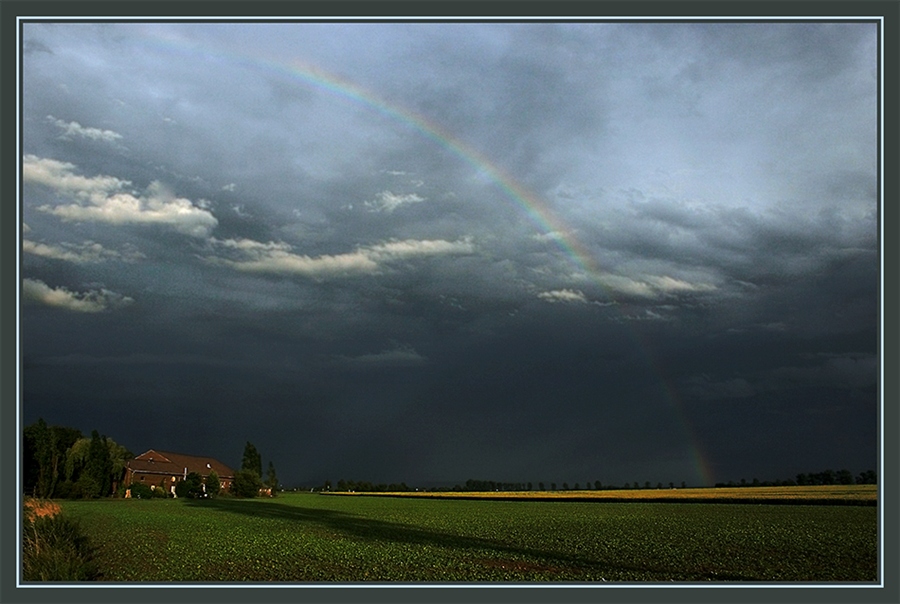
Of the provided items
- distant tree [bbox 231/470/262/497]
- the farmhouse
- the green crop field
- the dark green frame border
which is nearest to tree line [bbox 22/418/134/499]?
the farmhouse

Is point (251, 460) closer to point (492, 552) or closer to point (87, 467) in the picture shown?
point (87, 467)

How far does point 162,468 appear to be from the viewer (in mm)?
111750

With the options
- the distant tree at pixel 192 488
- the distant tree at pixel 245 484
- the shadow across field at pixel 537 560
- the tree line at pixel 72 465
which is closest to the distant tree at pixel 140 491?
the tree line at pixel 72 465

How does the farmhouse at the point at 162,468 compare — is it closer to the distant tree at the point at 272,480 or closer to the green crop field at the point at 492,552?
the distant tree at the point at 272,480

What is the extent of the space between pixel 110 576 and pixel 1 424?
677cm

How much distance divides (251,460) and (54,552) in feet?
320

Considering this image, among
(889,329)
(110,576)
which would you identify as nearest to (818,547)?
(889,329)

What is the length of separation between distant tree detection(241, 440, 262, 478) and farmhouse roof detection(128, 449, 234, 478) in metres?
10.4

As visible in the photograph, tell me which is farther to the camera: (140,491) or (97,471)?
(140,491)

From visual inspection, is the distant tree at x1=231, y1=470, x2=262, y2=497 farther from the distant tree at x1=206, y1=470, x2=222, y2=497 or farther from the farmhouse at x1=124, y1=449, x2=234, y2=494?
the distant tree at x1=206, y1=470, x2=222, y2=497

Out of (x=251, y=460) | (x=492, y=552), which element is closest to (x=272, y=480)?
(x=251, y=460)
